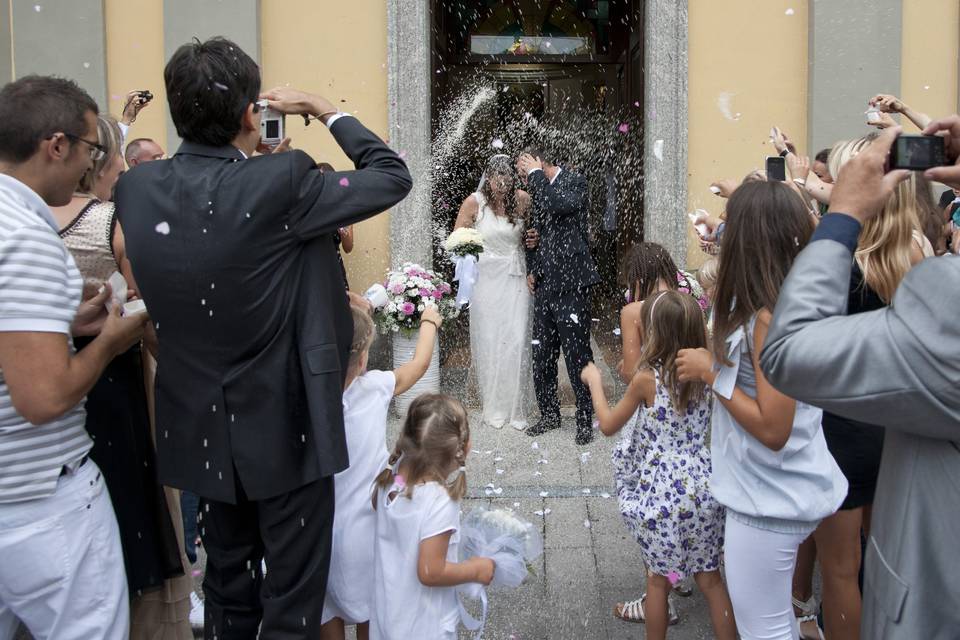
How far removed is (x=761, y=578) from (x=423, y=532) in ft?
3.35

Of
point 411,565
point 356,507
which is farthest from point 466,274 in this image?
point 411,565

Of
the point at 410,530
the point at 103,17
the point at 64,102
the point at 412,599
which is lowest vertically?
the point at 412,599

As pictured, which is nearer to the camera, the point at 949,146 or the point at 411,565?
the point at 949,146

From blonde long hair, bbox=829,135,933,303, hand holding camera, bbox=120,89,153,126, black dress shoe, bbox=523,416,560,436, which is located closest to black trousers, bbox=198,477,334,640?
blonde long hair, bbox=829,135,933,303

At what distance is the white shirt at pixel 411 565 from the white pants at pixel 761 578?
853mm

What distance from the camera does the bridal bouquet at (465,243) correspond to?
6.77 m

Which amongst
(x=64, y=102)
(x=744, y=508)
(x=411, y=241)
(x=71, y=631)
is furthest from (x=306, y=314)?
(x=411, y=241)

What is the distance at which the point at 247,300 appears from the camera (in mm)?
2377

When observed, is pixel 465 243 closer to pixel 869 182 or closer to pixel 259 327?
pixel 259 327

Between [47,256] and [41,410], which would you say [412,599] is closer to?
[41,410]

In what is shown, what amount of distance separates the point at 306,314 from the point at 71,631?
989 mm

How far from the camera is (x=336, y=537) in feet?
9.74

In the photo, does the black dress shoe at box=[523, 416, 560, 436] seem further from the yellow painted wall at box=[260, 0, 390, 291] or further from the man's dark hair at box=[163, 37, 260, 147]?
the man's dark hair at box=[163, 37, 260, 147]

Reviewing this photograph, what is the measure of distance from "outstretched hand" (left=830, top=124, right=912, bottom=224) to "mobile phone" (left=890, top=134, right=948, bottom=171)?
1 centimetres
